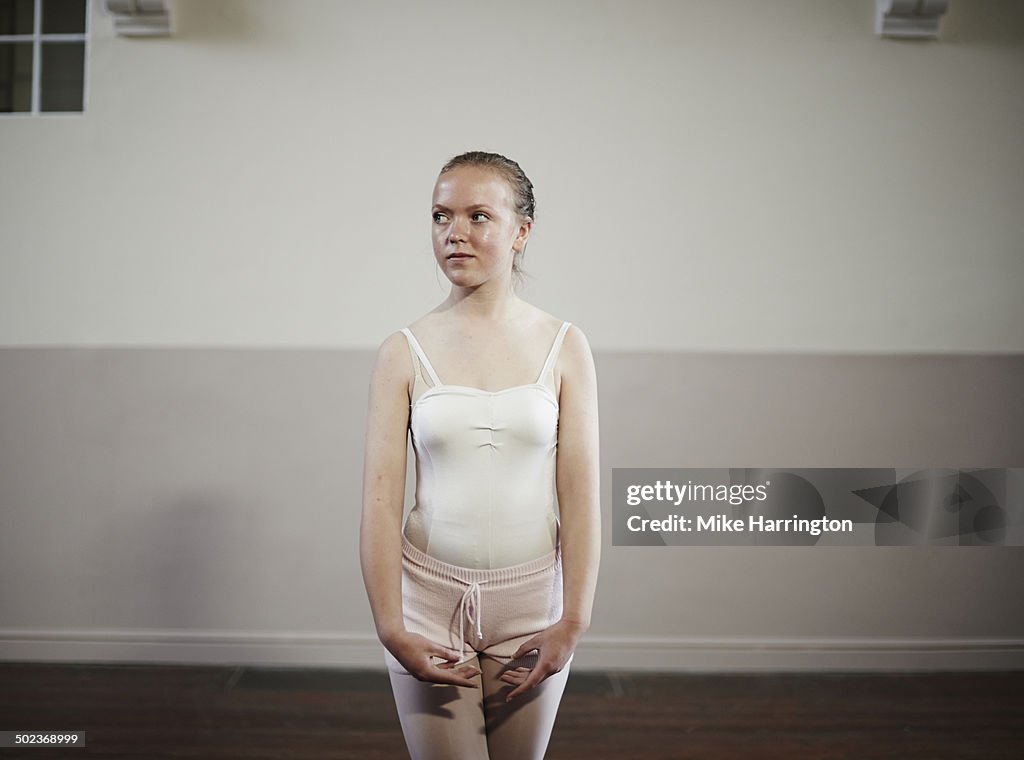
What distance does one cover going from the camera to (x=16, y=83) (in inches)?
131

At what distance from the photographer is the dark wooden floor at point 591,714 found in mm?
2605

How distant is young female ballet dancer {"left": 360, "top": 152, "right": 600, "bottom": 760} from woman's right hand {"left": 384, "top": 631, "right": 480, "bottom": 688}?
1 cm

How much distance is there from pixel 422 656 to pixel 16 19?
3.43 m

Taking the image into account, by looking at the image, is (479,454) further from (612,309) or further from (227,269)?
(227,269)

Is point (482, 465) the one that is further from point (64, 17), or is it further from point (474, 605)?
point (64, 17)

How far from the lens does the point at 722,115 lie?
3232 mm

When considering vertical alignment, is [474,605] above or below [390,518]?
below

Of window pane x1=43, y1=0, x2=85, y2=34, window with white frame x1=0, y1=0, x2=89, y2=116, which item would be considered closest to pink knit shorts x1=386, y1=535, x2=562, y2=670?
window with white frame x1=0, y1=0, x2=89, y2=116

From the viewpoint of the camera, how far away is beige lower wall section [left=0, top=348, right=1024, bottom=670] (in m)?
3.27

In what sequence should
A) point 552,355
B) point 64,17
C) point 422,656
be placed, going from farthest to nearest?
1. point 64,17
2. point 552,355
3. point 422,656

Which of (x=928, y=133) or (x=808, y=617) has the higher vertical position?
(x=928, y=133)

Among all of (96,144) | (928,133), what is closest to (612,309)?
(928,133)

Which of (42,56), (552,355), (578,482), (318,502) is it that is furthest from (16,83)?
(578,482)

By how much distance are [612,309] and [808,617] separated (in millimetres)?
1437
